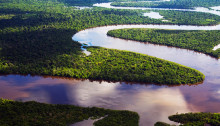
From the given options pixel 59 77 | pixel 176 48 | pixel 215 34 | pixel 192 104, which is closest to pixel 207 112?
pixel 192 104

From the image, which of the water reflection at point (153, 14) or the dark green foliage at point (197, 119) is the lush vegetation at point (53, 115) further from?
the water reflection at point (153, 14)

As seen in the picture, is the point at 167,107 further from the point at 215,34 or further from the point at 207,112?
the point at 215,34

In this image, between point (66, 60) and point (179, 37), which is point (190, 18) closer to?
point (179, 37)

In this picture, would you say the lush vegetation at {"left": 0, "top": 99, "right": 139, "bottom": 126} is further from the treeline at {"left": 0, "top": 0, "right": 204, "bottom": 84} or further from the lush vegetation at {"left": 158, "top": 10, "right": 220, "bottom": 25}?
the lush vegetation at {"left": 158, "top": 10, "right": 220, "bottom": 25}

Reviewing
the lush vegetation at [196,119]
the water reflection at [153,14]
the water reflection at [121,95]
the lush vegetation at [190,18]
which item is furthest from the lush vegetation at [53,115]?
the water reflection at [153,14]

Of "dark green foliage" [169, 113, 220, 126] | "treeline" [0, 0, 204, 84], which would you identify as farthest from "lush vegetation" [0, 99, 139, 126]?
"treeline" [0, 0, 204, 84]

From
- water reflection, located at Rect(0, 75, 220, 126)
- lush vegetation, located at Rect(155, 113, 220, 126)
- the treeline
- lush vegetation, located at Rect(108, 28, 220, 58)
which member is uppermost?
lush vegetation, located at Rect(108, 28, 220, 58)
